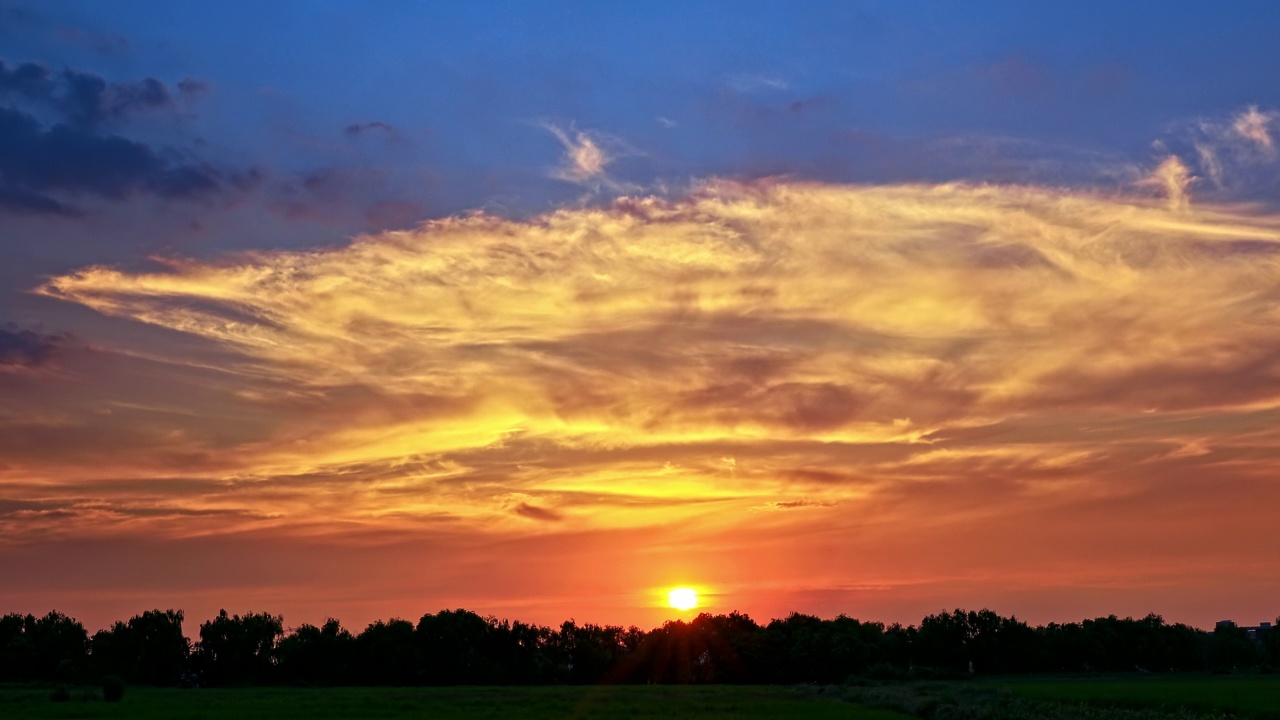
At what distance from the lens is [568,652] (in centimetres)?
18212

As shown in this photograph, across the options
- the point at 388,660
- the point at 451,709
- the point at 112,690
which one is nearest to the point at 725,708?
the point at 451,709

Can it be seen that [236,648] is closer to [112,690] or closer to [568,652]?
[568,652]

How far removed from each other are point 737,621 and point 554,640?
3268cm

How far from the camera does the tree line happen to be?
17088 cm

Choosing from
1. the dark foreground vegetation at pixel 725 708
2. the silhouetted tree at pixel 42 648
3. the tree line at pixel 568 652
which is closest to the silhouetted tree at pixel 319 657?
the tree line at pixel 568 652

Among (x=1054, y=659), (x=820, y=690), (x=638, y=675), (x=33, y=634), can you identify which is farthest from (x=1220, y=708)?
(x=33, y=634)

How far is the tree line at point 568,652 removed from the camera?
561 feet

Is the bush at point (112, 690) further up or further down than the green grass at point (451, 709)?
Answer: further up

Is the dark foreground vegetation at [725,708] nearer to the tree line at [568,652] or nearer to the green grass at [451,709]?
the green grass at [451,709]

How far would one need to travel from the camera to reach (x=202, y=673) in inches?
7062

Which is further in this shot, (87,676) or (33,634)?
(33,634)

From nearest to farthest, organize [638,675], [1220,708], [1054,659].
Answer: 1. [1220,708]
2. [638,675]
3. [1054,659]

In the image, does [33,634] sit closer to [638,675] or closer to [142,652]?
[142,652]

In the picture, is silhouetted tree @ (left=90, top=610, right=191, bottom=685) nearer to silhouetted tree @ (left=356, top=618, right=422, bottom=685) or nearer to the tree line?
the tree line
